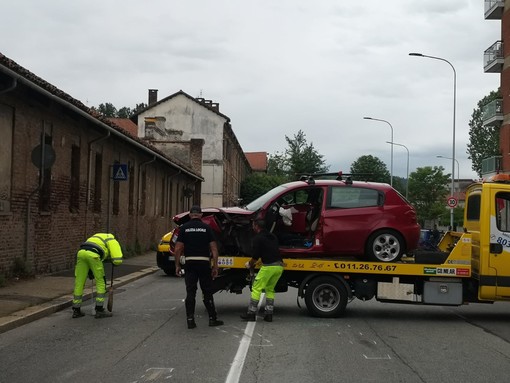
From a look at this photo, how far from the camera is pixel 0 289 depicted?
456 inches

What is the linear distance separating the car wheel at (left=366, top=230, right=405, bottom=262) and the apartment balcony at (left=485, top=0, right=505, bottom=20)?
34.2m

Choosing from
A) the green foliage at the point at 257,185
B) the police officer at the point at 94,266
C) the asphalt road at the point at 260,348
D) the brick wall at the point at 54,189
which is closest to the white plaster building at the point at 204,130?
the green foliage at the point at 257,185

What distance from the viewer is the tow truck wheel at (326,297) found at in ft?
31.7

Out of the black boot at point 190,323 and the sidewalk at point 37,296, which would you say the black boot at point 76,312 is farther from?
the black boot at point 190,323

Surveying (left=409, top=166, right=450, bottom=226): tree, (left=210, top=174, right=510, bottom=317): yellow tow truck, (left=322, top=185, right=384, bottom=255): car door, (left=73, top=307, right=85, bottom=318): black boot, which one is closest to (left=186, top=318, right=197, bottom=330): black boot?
(left=210, top=174, right=510, bottom=317): yellow tow truck

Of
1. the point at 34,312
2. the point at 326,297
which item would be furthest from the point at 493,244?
the point at 34,312

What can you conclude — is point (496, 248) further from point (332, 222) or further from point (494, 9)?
point (494, 9)

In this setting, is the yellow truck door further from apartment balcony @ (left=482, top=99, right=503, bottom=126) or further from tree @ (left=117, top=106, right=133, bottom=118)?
tree @ (left=117, top=106, right=133, bottom=118)

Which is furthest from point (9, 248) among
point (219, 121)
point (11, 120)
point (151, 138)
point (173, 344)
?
point (219, 121)

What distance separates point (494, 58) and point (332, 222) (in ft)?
111

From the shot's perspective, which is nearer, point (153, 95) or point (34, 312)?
point (34, 312)

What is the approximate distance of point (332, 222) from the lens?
32.1ft

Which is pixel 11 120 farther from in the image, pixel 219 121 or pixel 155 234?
pixel 219 121

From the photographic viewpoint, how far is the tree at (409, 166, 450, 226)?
69.1 meters
